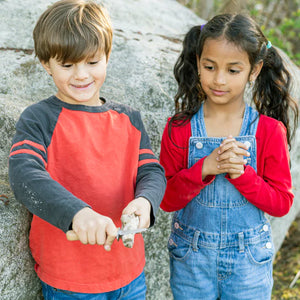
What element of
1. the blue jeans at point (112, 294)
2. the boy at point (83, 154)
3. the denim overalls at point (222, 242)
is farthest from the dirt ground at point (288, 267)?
the boy at point (83, 154)

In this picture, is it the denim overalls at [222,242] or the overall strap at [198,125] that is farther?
the overall strap at [198,125]

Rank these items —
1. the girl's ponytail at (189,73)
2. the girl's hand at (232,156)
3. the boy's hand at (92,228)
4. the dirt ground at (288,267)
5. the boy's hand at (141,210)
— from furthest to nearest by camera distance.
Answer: the dirt ground at (288,267) → the girl's ponytail at (189,73) → the girl's hand at (232,156) → the boy's hand at (141,210) → the boy's hand at (92,228)

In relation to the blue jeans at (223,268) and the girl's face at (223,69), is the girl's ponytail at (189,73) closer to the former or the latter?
the girl's face at (223,69)

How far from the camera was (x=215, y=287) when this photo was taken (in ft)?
7.56

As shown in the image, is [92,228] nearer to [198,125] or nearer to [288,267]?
[198,125]

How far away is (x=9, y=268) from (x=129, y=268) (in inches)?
23.7

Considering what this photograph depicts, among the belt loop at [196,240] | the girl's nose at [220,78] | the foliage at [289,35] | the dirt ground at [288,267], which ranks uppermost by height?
the girl's nose at [220,78]

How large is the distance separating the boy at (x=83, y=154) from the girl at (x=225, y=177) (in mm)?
298

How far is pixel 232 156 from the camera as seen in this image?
6.91ft

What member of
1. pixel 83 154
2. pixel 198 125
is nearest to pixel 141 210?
pixel 83 154

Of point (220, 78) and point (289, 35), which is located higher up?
point (220, 78)

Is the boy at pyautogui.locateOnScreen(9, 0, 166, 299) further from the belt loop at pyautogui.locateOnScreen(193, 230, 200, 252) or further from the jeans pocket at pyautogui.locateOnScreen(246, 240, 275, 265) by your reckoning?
A: the jeans pocket at pyautogui.locateOnScreen(246, 240, 275, 265)

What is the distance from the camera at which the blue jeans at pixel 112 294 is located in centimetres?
200

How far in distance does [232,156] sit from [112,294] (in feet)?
2.99
